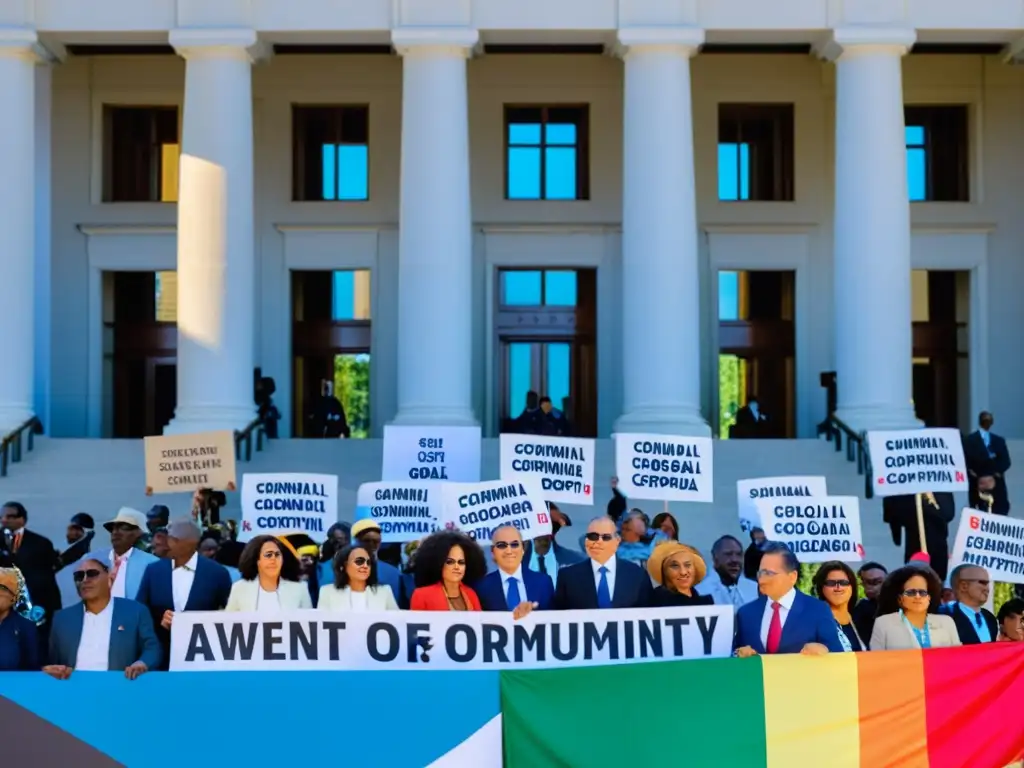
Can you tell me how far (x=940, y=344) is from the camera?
3428 centimetres

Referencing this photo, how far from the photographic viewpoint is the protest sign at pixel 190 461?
61.6ft

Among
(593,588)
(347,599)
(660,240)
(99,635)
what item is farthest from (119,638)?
(660,240)

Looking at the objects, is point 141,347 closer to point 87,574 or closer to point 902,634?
point 87,574

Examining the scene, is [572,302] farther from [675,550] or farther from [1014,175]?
[675,550]

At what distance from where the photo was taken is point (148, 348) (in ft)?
112

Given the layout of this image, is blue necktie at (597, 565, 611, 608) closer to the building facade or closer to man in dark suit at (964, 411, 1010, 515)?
man in dark suit at (964, 411, 1010, 515)

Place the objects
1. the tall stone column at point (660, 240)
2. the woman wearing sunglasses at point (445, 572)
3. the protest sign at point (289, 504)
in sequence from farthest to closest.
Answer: the tall stone column at point (660, 240) → the protest sign at point (289, 504) → the woman wearing sunglasses at point (445, 572)

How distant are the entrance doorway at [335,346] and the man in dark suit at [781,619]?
23.8 meters

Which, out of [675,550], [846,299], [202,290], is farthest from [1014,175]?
[675,550]

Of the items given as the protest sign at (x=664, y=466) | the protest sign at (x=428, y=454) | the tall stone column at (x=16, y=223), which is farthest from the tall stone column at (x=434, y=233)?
the protest sign at (x=664, y=466)

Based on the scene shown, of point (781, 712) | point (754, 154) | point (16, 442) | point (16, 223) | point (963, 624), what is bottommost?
point (781, 712)

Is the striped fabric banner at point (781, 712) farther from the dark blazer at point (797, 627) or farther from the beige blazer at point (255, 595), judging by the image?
the beige blazer at point (255, 595)

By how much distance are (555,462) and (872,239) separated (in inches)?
453

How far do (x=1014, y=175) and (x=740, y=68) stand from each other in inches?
211
